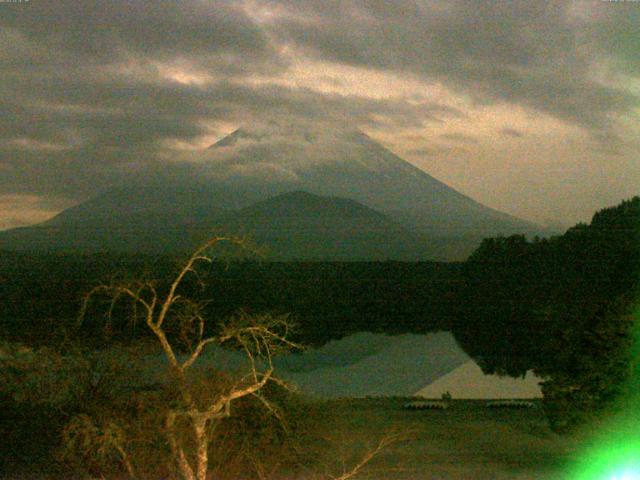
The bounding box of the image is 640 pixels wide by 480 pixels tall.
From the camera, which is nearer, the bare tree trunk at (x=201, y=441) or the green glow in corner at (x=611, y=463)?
the bare tree trunk at (x=201, y=441)

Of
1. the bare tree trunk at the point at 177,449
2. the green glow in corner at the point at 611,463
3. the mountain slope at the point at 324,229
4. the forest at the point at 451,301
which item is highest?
the mountain slope at the point at 324,229

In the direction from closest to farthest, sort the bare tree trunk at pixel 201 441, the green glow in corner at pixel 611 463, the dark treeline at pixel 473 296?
the bare tree trunk at pixel 201 441 < the green glow in corner at pixel 611 463 < the dark treeline at pixel 473 296

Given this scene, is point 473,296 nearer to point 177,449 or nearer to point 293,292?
point 293,292

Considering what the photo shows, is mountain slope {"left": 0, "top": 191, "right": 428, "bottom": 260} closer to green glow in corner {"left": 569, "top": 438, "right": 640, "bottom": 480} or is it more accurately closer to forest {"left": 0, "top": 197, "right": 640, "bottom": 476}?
forest {"left": 0, "top": 197, "right": 640, "bottom": 476}

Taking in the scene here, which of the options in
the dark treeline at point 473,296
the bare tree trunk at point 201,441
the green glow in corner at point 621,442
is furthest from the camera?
the dark treeline at point 473,296

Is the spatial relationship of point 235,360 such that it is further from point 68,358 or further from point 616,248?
point 616,248

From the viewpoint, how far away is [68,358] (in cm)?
721

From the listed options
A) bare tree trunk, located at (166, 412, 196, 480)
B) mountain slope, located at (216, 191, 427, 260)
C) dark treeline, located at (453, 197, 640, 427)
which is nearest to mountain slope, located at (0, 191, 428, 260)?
mountain slope, located at (216, 191, 427, 260)

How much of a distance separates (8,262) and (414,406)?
693 centimetres

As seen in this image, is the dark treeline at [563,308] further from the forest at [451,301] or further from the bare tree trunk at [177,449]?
the bare tree trunk at [177,449]

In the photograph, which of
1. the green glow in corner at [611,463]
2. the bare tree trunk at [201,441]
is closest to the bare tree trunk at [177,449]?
the bare tree trunk at [201,441]

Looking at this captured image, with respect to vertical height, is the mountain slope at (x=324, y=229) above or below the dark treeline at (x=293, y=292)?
above

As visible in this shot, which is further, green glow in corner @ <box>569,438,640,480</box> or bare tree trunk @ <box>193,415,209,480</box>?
green glow in corner @ <box>569,438,640,480</box>

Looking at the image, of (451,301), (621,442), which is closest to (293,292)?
(451,301)
